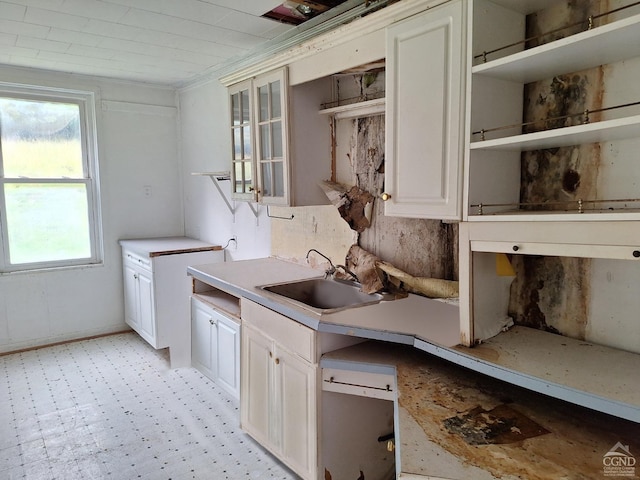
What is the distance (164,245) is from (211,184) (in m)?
0.69

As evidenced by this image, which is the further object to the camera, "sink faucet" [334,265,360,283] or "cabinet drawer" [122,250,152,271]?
"cabinet drawer" [122,250,152,271]

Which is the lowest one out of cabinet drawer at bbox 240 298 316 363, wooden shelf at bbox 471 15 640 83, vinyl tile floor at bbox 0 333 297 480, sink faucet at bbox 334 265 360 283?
vinyl tile floor at bbox 0 333 297 480

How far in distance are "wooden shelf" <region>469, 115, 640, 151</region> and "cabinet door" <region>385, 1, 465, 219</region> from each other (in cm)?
14

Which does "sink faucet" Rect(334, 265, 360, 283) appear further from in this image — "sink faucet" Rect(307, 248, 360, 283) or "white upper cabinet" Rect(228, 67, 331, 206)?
"white upper cabinet" Rect(228, 67, 331, 206)

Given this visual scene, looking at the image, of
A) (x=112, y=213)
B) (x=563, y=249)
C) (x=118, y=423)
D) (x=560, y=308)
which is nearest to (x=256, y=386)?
(x=118, y=423)

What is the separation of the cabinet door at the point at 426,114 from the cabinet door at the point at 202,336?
1677 millimetres

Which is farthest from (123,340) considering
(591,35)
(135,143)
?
(591,35)

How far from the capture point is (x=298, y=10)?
7.97 feet

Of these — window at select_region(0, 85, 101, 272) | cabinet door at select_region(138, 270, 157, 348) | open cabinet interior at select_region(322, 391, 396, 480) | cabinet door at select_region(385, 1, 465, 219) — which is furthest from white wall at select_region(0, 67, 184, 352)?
cabinet door at select_region(385, 1, 465, 219)

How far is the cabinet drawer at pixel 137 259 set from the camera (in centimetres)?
356

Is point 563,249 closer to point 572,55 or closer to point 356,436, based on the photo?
point 572,55

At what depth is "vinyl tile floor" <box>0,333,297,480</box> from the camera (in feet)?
7.35

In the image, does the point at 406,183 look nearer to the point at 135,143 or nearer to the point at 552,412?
the point at 552,412

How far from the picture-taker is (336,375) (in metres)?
1.78
